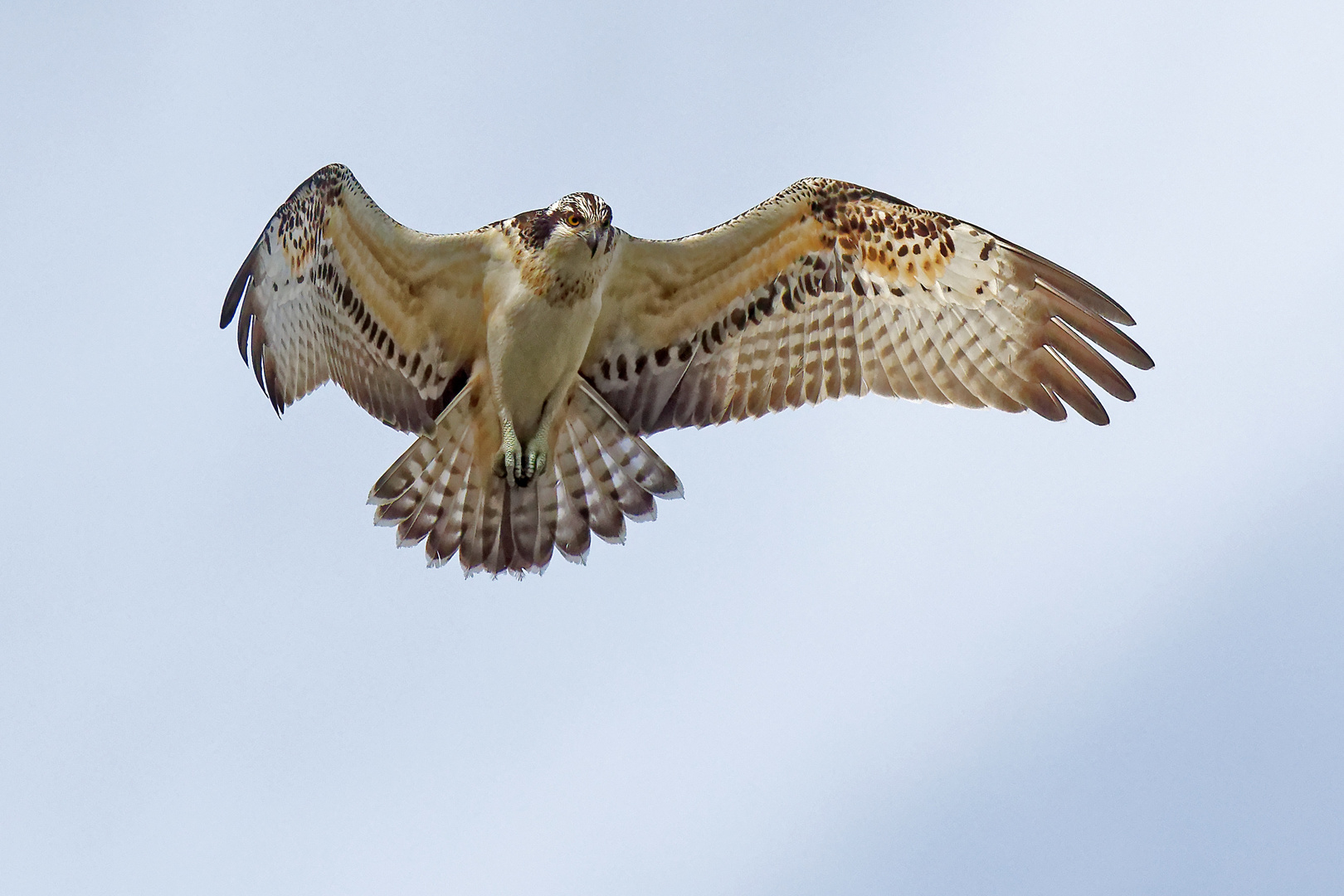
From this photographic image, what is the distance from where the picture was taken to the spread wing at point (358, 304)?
9.16m

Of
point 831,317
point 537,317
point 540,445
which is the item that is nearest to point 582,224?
point 537,317

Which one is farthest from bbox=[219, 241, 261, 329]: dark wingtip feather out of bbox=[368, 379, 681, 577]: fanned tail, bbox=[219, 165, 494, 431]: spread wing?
bbox=[368, 379, 681, 577]: fanned tail

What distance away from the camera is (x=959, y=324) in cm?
937

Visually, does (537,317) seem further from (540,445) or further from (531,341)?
(540,445)

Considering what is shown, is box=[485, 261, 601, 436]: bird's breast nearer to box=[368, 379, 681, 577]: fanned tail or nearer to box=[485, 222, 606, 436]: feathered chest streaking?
box=[485, 222, 606, 436]: feathered chest streaking

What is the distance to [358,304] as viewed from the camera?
31.2 feet

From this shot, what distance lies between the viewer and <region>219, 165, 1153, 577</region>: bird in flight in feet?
30.0

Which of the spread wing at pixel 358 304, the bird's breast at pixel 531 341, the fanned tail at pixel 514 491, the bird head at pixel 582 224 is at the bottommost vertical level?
the fanned tail at pixel 514 491

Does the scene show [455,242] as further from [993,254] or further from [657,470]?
[993,254]

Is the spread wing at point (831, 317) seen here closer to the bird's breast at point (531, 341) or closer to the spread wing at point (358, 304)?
the bird's breast at point (531, 341)

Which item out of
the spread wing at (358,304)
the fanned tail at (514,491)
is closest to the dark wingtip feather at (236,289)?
the spread wing at (358,304)

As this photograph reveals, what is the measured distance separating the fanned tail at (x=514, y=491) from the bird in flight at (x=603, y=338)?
1 cm

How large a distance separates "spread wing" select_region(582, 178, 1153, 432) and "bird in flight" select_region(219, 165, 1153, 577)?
0.01 m

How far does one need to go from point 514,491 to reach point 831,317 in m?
2.21
